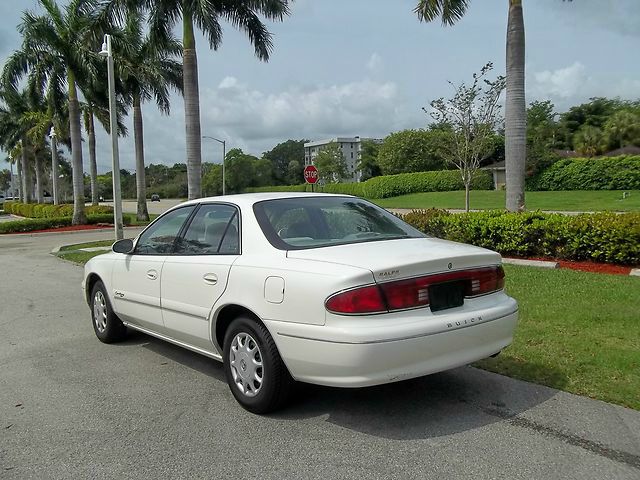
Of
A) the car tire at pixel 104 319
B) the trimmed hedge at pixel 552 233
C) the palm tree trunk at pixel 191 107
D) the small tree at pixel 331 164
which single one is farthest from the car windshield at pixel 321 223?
the small tree at pixel 331 164

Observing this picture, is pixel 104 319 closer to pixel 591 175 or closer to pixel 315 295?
pixel 315 295

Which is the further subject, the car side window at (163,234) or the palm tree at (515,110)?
the palm tree at (515,110)

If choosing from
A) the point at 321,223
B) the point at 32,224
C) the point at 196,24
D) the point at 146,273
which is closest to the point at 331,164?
the point at 32,224

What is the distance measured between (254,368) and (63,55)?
25.4 meters

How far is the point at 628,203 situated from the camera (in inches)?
1143

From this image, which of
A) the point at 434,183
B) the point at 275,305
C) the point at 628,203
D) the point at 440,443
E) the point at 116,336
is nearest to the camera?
the point at 440,443

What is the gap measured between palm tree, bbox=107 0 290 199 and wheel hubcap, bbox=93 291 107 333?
9987mm

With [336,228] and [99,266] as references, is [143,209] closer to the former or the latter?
[99,266]

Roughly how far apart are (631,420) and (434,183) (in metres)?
44.6

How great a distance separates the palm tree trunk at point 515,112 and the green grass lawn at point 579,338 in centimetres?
420

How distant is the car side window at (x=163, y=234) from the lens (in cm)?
509

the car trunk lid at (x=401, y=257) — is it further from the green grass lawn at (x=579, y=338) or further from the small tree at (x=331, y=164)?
the small tree at (x=331, y=164)

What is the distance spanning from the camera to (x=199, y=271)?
4434 millimetres

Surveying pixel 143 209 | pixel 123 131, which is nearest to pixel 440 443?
pixel 143 209
